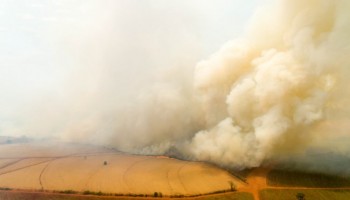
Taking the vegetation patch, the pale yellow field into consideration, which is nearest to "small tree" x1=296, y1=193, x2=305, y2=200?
the vegetation patch

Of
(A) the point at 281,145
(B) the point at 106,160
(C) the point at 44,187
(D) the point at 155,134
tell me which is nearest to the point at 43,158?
(B) the point at 106,160

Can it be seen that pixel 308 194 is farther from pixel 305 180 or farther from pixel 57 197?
pixel 57 197

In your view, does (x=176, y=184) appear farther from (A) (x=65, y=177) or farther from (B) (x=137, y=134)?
(B) (x=137, y=134)

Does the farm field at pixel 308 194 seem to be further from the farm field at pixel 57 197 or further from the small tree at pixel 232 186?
the small tree at pixel 232 186

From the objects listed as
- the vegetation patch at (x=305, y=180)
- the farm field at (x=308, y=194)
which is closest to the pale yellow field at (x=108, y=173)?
the farm field at (x=308, y=194)

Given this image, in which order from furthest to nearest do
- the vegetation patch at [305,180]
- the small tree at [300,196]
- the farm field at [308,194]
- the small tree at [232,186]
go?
the vegetation patch at [305,180], the small tree at [232,186], the farm field at [308,194], the small tree at [300,196]

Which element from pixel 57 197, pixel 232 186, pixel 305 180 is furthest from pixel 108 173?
pixel 305 180
